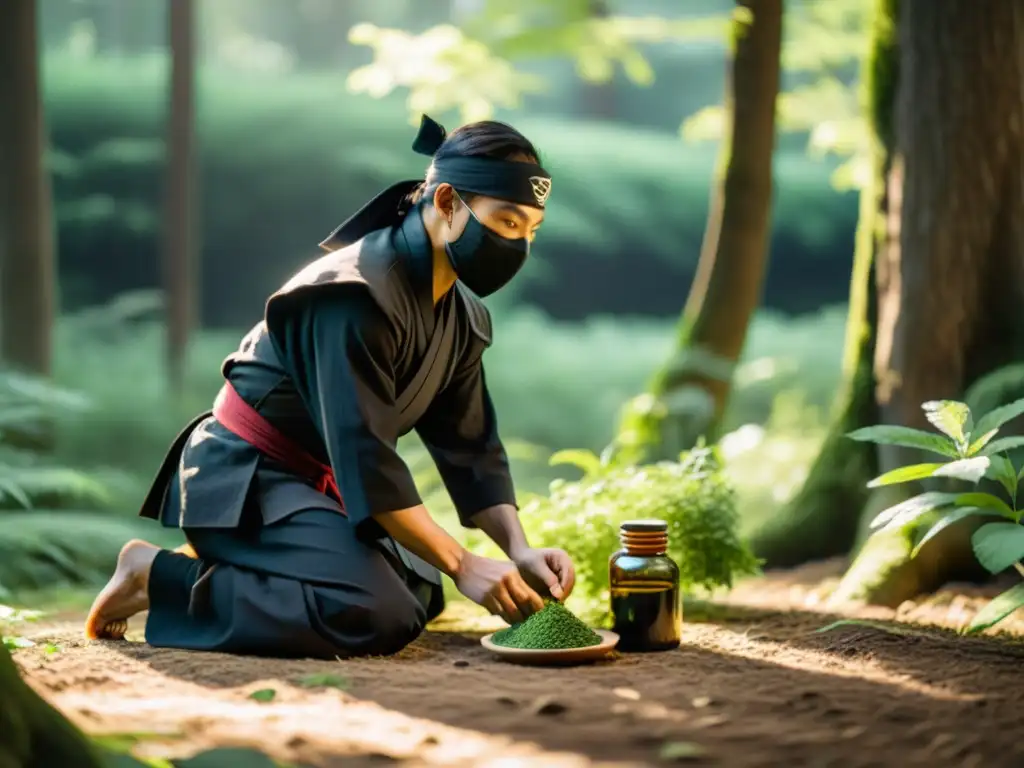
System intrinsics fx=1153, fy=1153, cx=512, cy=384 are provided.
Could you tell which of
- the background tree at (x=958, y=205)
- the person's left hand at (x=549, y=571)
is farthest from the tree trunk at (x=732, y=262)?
the person's left hand at (x=549, y=571)

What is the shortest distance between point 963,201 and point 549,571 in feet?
7.50

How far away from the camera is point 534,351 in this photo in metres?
11.8

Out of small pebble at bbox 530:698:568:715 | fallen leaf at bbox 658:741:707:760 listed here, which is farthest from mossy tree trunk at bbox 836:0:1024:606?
fallen leaf at bbox 658:741:707:760

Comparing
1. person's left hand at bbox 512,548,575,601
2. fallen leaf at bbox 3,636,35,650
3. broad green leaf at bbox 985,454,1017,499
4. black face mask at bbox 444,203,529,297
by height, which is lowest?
fallen leaf at bbox 3,636,35,650

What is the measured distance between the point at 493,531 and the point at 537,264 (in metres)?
9.83

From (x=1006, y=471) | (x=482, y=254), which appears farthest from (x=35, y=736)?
(x=1006, y=471)

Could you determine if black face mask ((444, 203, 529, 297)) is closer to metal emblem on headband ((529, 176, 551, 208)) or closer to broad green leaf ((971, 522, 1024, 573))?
metal emblem on headband ((529, 176, 551, 208))

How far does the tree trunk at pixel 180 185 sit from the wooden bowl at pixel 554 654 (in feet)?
22.5

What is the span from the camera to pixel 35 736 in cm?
203

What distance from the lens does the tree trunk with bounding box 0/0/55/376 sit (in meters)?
6.37

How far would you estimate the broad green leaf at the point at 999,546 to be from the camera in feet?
9.23

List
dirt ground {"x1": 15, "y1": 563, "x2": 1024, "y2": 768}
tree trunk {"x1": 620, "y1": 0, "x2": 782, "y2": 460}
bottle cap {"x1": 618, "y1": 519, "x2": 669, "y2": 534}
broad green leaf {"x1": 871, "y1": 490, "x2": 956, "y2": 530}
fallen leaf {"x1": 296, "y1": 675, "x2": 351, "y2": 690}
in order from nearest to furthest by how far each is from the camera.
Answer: dirt ground {"x1": 15, "y1": 563, "x2": 1024, "y2": 768}
fallen leaf {"x1": 296, "y1": 675, "x2": 351, "y2": 690}
broad green leaf {"x1": 871, "y1": 490, "x2": 956, "y2": 530}
bottle cap {"x1": 618, "y1": 519, "x2": 669, "y2": 534}
tree trunk {"x1": 620, "y1": 0, "x2": 782, "y2": 460}

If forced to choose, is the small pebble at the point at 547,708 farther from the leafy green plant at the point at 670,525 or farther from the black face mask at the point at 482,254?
the leafy green plant at the point at 670,525

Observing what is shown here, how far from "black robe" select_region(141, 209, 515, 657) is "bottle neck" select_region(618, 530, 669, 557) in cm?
62
